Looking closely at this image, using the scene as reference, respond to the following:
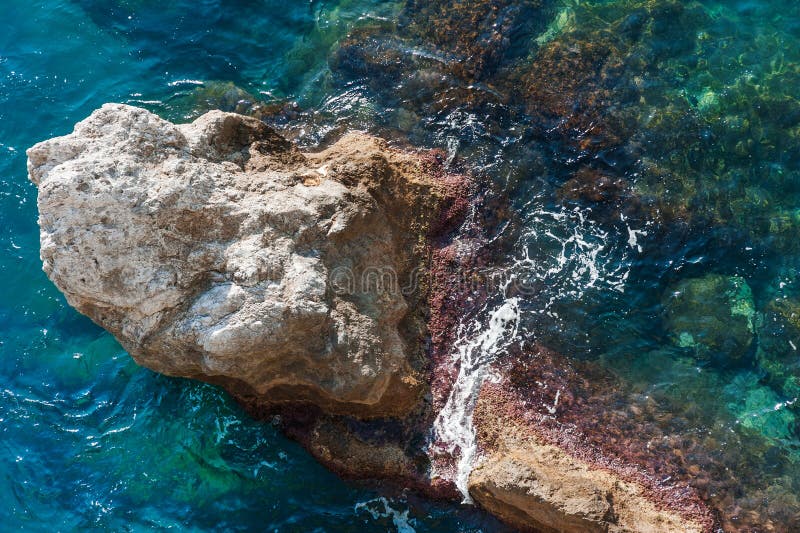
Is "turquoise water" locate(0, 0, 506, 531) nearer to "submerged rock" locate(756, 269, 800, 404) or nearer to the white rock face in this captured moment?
the white rock face

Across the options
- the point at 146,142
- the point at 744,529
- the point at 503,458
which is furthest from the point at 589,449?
the point at 146,142

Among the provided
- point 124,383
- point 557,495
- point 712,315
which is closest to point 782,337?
point 712,315

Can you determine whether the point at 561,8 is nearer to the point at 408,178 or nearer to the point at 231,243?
the point at 408,178

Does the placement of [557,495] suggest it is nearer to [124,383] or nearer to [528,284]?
[528,284]

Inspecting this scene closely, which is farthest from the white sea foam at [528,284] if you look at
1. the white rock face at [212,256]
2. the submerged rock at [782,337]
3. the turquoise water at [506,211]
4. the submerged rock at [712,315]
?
the submerged rock at [782,337]

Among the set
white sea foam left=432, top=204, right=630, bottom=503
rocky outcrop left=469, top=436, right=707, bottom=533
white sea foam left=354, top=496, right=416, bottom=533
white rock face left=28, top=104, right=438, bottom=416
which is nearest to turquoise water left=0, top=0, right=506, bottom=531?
white sea foam left=354, top=496, right=416, bottom=533

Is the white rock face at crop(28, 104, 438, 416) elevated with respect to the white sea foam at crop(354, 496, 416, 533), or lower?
elevated

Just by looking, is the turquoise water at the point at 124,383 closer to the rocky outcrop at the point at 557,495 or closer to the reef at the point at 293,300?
the reef at the point at 293,300
